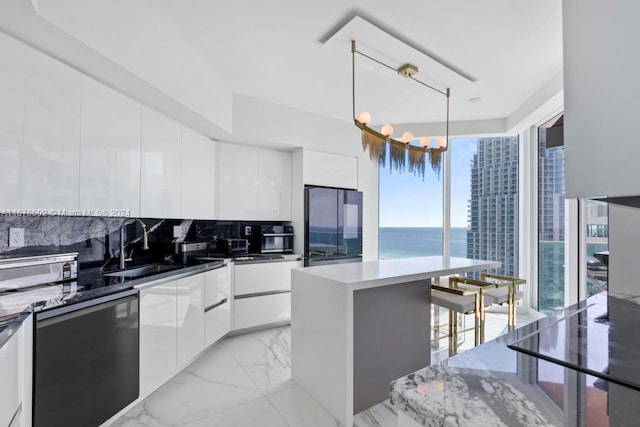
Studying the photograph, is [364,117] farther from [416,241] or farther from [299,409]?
[416,241]

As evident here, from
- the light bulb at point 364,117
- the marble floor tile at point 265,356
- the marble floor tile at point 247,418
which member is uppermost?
the light bulb at point 364,117

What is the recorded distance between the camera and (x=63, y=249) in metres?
2.10

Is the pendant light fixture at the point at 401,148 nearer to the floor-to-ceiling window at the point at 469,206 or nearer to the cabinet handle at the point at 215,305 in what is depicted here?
the floor-to-ceiling window at the point at 469,206

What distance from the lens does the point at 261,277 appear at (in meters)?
3.30

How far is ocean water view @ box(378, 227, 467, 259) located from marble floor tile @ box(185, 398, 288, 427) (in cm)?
296

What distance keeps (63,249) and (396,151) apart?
8.92ft

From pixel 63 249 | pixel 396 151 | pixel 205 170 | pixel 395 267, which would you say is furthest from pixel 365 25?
pixel 63 249

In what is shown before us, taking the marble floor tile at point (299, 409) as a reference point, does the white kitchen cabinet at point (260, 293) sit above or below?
above

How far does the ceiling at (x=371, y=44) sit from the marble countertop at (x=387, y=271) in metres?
1.75

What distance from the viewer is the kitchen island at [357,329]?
1.82 m

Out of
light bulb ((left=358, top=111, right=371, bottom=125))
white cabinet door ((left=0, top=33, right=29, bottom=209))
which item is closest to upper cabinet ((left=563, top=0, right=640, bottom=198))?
light bulb ((left=358, top=111, right=371, bottom=125))

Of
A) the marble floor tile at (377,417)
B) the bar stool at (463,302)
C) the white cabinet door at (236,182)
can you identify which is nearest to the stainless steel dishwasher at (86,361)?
the marble floor tile at (377,417)

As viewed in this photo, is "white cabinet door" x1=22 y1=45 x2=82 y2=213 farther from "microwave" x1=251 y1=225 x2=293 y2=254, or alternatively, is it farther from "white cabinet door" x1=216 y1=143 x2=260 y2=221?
"microwave" x1=251 y1=225 x2=293 y2=254

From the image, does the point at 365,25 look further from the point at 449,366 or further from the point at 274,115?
the point at 449,366
